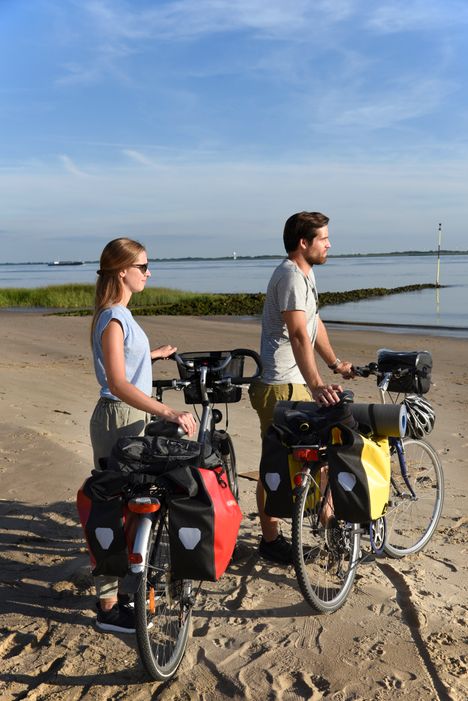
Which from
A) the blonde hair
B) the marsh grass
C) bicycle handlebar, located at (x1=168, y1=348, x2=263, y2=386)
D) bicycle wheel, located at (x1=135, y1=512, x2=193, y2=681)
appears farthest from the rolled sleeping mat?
the marsh grass

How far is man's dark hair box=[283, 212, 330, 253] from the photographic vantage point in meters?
4.11

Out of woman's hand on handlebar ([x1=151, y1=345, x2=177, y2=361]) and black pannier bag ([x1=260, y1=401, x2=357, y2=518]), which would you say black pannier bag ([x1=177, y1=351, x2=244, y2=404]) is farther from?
black pannier bag ([x1=260, y1=401, x2=357, y2=518])

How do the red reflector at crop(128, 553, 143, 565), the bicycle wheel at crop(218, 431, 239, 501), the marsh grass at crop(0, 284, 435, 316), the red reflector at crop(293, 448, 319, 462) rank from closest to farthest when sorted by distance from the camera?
the red reflector at crop(128, 553, 143, 565), the red reflector at crop(293, 448, 319, 462), the bicycle wheel at crop(218, 431, 239, 501), the marsh grass at crop(0, 284, 435, 316)

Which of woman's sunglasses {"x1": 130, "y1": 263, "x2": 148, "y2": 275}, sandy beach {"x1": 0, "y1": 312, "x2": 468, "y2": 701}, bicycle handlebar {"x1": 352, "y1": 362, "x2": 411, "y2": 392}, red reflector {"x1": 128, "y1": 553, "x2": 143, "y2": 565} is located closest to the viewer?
red reflector {"x1": 128, "y1": 553, "x2": 143, "y2": 565}

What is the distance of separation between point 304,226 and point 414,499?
199cm

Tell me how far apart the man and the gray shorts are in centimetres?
99

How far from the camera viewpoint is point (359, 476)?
359 centimetres

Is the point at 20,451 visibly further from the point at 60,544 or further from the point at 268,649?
the point at 268,649

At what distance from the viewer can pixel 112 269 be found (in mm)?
3348

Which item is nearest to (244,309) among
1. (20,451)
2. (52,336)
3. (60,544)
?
(52,336)

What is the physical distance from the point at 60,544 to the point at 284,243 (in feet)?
8.27

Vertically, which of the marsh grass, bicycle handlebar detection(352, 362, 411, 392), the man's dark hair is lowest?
the marsh grass

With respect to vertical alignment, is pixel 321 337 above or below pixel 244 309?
above

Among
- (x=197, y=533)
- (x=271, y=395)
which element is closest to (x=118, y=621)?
(x=197, y=533)
